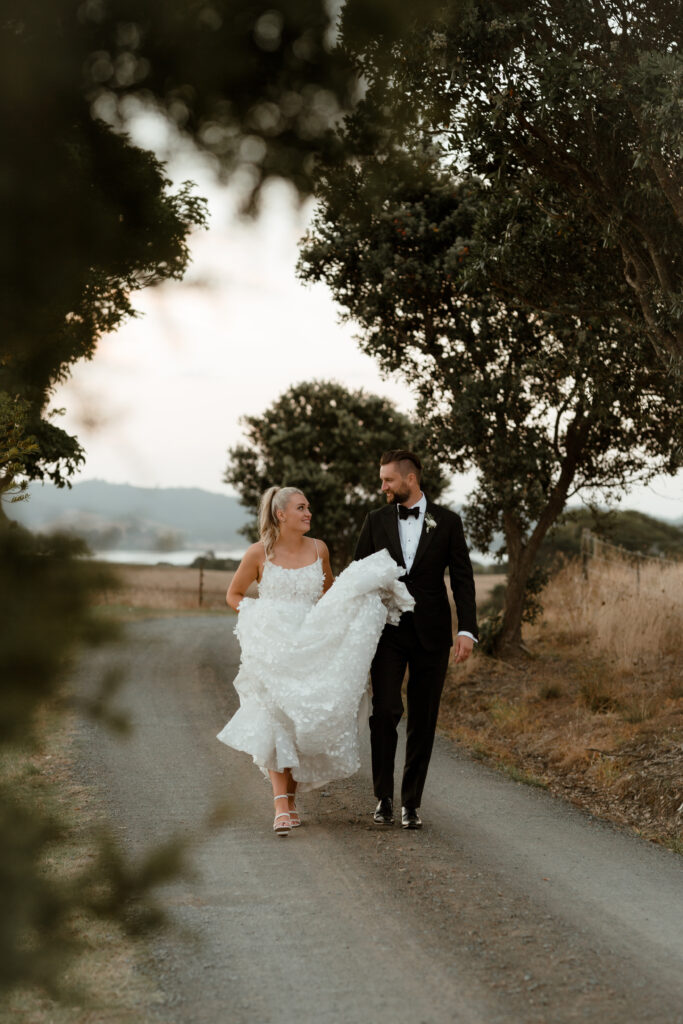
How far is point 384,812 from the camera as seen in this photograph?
695 centimetres

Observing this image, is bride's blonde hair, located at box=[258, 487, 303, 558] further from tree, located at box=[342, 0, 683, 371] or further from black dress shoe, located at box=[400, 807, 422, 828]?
tree, located at box=[342, 0, 683, 371]

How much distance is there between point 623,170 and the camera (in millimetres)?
8641

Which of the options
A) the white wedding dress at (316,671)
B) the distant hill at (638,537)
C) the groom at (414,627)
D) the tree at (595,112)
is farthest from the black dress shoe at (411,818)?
the distant hill at (638,537)

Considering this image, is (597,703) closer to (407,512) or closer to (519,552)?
(519,552)

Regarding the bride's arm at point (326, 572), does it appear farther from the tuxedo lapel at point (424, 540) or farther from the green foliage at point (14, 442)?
the green foliage at point (14, 442)

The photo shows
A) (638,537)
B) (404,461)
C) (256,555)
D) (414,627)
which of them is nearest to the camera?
(414,627)

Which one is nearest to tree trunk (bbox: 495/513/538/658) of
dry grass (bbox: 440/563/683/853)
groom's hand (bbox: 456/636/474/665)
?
dry grass (bbox: 440/563/683/853)

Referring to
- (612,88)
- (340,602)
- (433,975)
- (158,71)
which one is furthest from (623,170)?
(158,71)

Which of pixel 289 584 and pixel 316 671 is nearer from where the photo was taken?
pixel 316 671

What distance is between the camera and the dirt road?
3.90 metres

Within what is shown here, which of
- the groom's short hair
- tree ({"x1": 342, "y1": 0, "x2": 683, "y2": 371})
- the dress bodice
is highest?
tree ({"x1": 342, "y1": 0, "x2": 683, "y2": 371})

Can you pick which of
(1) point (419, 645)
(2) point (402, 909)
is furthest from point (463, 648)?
(2) point (402, 909)

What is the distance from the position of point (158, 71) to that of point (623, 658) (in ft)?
39.5

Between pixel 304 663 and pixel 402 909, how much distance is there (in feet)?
7.13
